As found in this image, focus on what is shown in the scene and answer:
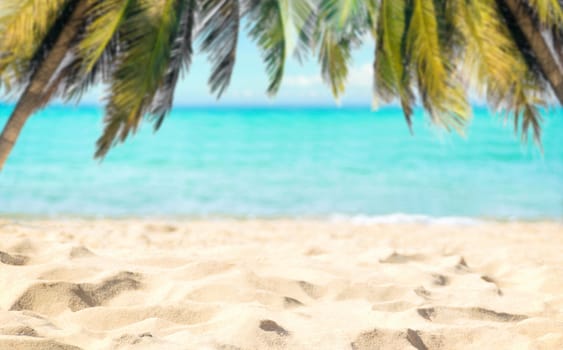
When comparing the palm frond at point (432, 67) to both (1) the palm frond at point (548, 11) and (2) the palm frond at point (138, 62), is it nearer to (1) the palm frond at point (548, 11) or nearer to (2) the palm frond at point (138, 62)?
(1) the palm frond at point (548, 11)

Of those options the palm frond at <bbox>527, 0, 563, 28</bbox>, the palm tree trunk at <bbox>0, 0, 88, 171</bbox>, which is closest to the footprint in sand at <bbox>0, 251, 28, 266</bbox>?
the palm tree trunk at <bbox>0, 0, 88, 171</bbox>

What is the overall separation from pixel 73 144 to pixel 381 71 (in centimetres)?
2362

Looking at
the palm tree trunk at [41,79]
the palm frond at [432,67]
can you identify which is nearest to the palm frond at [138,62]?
the palm tree trunk at [41,79]

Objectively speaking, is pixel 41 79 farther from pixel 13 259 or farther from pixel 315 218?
pixel 315 218

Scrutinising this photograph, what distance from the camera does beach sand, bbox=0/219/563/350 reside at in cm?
240

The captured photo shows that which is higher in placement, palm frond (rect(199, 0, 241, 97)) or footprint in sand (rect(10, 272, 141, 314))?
palm frond (rect(199, 0, 241, 97))

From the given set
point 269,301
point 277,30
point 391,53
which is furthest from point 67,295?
point 391,53

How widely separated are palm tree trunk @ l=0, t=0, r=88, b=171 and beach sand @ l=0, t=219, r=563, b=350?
221 cm

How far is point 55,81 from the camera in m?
5.82

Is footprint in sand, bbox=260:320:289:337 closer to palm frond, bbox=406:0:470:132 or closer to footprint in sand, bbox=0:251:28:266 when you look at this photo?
footprint in sand, bbox=0:251:28:266

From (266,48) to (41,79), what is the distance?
2.09 meters

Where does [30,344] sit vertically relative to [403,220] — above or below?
above

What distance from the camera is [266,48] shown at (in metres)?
5.21

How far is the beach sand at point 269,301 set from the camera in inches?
94.7
